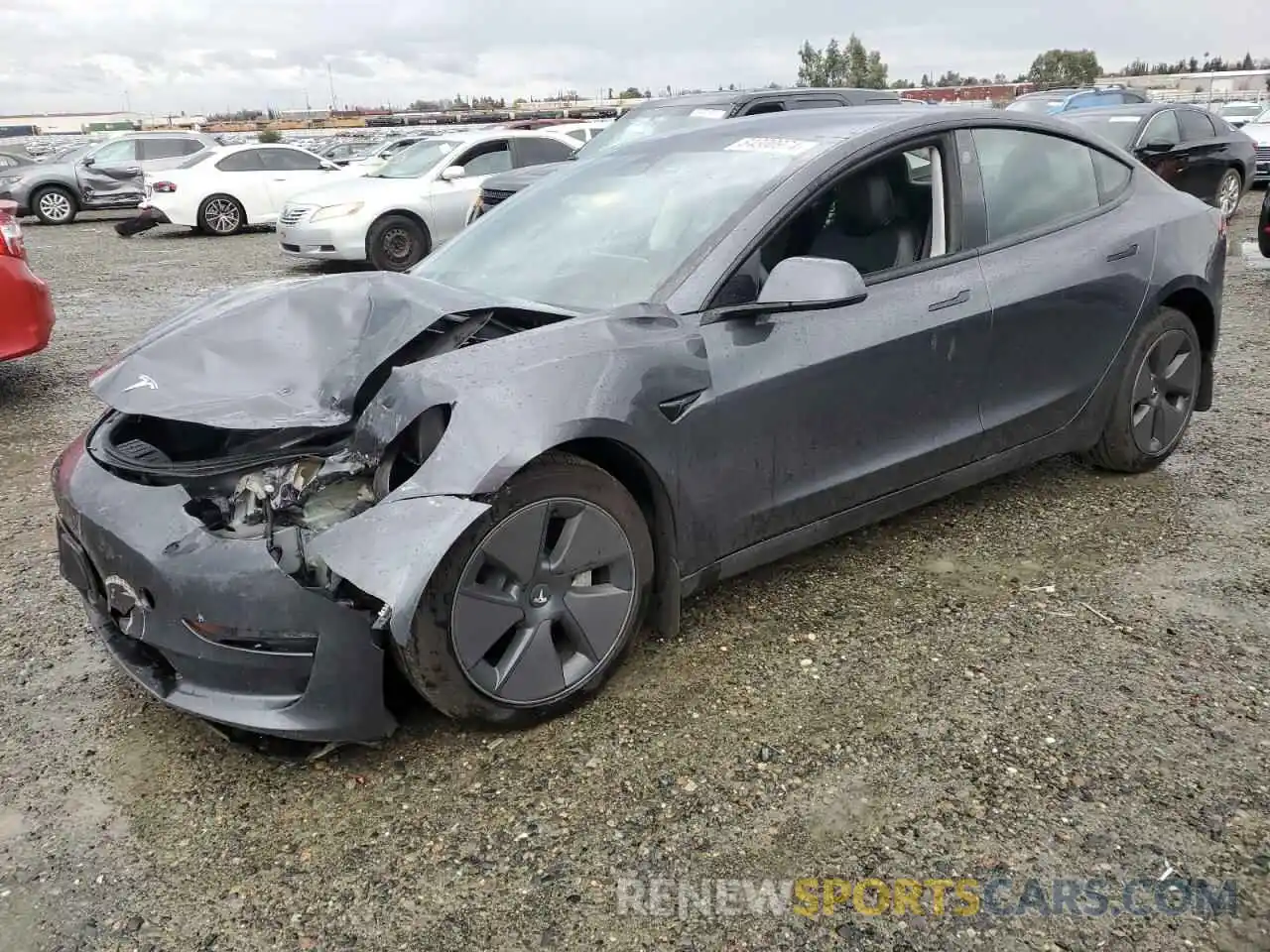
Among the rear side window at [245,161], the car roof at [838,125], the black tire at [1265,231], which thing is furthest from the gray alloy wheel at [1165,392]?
the rear side window at [245,161]

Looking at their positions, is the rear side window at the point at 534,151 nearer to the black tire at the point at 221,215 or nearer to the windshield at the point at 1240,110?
the black tire at the point at 221,215

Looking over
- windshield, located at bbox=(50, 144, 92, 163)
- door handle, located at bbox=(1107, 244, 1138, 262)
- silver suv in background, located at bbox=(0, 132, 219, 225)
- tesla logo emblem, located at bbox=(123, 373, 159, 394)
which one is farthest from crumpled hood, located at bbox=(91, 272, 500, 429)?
windshield, located at bbox=(50, 144, 92, 163)

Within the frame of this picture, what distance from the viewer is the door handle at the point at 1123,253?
3900 millimetres

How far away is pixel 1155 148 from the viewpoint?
10.8 metres

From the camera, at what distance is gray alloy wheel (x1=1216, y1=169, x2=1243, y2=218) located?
39.0 ft

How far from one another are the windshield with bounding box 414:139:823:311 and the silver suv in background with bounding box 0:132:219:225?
671 inches

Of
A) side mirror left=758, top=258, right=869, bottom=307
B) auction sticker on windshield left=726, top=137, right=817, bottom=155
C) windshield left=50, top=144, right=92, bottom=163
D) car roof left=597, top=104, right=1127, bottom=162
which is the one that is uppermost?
car roof left=597, top=104, right=1127, bottom=162

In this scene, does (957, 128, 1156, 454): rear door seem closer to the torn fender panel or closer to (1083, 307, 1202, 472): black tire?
(1083, 307, 1202, 472): black tire

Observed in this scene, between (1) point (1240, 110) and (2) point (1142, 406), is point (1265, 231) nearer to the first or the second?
(2) point (1142, 406)

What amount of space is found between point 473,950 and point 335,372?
151 cm

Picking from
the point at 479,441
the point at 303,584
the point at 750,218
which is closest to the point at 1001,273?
the point at 750,218

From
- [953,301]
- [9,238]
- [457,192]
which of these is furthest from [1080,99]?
[9,238]

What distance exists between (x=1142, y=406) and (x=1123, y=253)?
2.17ft

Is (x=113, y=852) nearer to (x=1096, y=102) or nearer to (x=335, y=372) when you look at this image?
(x=335, y=372)
